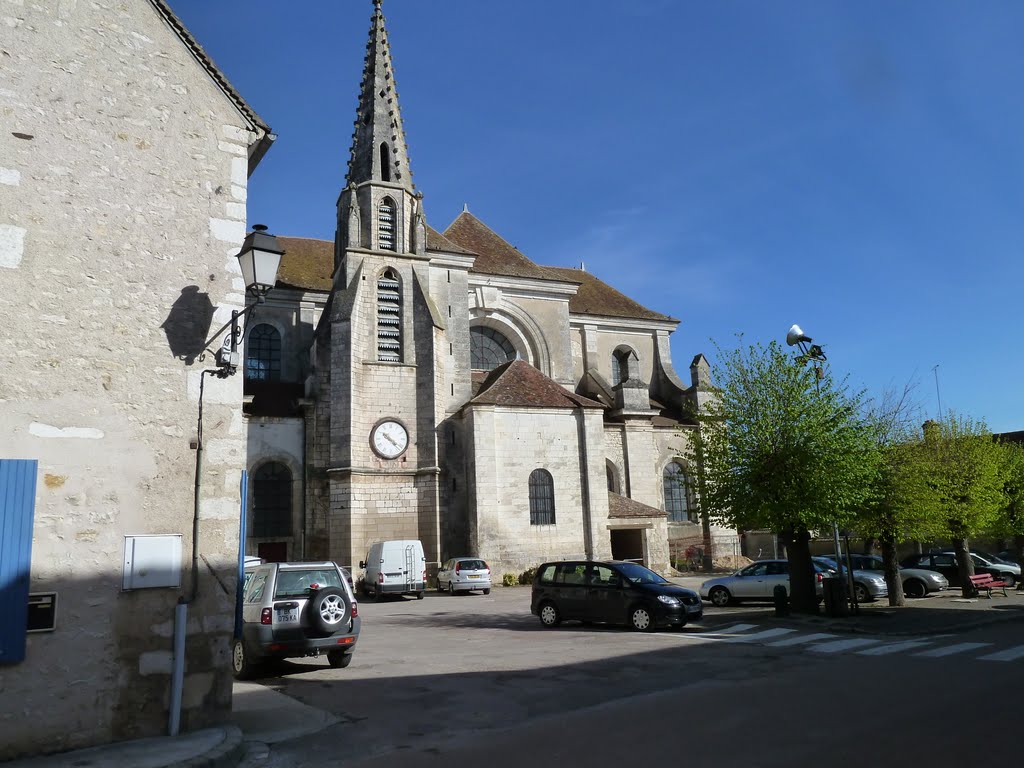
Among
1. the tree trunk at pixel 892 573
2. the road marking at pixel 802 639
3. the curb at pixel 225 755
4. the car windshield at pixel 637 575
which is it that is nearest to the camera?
the curb at pixel 225 755

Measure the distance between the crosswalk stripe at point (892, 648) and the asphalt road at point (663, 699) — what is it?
0.03 m

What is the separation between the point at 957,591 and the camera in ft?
74.9

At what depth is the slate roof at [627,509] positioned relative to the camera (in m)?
27.7

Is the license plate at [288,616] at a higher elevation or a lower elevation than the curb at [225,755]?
higher

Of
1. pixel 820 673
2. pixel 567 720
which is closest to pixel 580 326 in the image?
pixel 820 673

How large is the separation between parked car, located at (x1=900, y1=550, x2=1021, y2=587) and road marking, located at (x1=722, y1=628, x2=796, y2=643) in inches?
506

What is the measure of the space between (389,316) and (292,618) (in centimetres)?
1779

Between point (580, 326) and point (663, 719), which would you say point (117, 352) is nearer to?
point (663, 719)

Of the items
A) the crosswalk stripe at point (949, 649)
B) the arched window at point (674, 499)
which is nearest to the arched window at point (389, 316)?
the arched window at point (674, 499)

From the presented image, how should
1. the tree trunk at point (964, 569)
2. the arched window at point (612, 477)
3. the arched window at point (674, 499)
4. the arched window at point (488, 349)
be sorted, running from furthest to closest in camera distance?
the arched window at point (674, 499), the arched window at point (488, 349), the arched window at point (612, 477), the tree trunk at point (964, 569)

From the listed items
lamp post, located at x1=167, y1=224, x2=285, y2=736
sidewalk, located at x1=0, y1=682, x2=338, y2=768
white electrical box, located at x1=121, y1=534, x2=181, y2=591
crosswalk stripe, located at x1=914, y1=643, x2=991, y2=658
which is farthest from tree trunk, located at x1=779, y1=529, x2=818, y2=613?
white electrical box, located at x1=121, y1=534, x2=181, y2=591

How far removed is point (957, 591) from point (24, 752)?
24.6 metres

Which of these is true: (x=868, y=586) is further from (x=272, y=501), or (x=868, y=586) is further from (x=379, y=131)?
(x=379, y=131)

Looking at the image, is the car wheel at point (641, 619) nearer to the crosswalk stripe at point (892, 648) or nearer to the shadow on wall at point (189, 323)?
the crosswalk stripe at point (892, 648)
